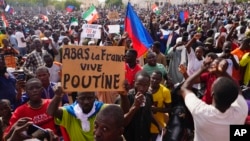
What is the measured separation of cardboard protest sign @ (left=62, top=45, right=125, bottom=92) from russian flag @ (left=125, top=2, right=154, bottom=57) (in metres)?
4.17

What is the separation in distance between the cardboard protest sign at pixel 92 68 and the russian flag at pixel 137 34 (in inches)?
164

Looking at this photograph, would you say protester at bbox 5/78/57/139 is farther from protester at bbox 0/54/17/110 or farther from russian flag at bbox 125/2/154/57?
russian flag at bbox 125/2/154/57

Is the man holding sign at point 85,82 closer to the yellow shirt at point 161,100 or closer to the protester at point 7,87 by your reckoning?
the yellow shirt at point 161,100

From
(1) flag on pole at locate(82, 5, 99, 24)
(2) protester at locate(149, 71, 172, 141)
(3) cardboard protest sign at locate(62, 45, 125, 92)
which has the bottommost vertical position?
(2) protester at locate(149, 71, 172, 141)

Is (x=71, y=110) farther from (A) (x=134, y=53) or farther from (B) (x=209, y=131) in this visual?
(A) (x=134, y=53)

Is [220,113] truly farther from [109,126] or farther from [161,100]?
[161,100]

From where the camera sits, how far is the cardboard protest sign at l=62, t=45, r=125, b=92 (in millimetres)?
4203

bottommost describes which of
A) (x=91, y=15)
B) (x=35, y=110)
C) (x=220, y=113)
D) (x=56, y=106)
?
(x=35, y=110)

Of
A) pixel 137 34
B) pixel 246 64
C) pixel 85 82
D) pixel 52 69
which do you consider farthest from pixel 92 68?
pixel 137 34

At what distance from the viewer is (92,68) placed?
4.35 m

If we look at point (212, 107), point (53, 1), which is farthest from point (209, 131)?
point (53, 1)

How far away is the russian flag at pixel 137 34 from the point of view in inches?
343

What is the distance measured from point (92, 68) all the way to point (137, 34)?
4629 mm

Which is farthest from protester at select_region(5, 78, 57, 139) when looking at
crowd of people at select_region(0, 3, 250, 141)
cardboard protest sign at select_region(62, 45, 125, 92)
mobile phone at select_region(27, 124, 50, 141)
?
mobile phone at select_region(27, 124, 50, 141)
